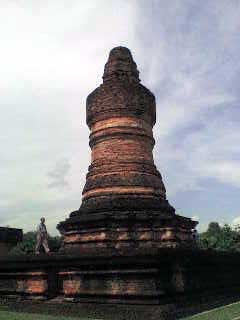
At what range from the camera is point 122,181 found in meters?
13.0

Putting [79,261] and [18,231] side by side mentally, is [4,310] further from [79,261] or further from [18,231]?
[18,231]

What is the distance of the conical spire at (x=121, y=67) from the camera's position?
1453 cm

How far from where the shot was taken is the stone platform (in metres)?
9.28

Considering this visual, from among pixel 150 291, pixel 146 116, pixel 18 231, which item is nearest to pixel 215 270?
pixel 150 291

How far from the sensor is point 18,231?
1236 inches

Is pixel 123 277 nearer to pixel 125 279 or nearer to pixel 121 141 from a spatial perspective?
pixel 125 279

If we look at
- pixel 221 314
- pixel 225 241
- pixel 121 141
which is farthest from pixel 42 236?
pixel 225 241

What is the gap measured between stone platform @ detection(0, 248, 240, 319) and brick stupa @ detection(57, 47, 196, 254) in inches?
42.2

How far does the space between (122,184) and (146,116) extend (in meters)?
2.75

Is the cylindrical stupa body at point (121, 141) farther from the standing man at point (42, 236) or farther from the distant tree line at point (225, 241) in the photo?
the distant tree line at point (225, 241)

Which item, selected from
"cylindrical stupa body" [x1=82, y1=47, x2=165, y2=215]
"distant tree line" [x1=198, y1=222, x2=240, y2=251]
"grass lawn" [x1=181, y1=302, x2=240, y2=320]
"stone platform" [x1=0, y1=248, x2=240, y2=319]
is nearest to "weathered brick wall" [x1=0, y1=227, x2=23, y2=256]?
"distant tree line" [x1=198, y1=222, x2=240, y2=251]

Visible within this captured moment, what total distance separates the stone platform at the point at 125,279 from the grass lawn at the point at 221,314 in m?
0.43

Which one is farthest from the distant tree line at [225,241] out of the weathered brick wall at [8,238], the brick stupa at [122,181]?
the weathered brick wall at [8,238]

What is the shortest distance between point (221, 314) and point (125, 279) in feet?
7.67
